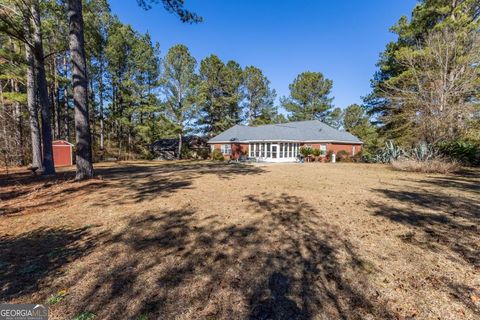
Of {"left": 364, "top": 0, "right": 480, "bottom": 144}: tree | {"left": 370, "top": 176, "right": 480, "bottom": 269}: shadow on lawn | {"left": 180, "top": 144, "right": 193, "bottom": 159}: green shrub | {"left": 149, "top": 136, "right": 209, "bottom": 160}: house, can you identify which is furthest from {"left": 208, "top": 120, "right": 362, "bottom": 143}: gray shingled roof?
{"left": 370, "top": 176, "right": 480, "bottom": 269}: shadow on lawn

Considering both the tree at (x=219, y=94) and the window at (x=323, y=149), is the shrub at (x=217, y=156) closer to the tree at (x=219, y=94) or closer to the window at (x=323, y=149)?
the tree at (x=219, y=94)

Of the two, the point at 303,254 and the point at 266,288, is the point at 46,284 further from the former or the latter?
the point at 303,254

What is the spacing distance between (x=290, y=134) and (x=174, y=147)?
16158mm

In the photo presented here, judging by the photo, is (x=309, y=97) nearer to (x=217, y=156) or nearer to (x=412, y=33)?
(x=412, y=33)

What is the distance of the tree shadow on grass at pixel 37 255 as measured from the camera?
8.89ft

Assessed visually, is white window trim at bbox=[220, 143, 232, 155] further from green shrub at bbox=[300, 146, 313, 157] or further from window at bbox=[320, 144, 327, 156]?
window at bbox=[320, 144, 327, 156]

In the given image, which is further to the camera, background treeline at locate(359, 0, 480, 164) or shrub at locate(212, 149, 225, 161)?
shrub at locate(212, 149, 225, 161)

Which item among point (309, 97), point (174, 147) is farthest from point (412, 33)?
point (174, 147)

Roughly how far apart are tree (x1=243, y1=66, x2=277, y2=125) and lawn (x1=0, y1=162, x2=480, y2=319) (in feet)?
113

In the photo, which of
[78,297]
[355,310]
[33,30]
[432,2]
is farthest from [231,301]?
[432,2]

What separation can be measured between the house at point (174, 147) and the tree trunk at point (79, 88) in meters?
21.2

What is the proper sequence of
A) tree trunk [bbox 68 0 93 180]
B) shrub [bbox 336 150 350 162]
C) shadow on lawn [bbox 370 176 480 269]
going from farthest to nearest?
shrub [bbox 336 150 350 162]
tree trunk [bbox 68 0 93 180]
shadow on lawn [bbox 370 176 480 269]

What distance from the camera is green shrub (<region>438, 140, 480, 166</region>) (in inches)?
581

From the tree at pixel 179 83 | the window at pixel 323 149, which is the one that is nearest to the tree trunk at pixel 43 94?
the tree at pixel 179 83
